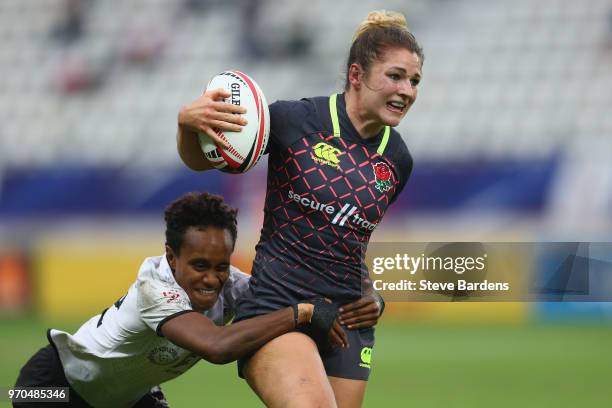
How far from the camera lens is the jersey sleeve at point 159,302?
4512mm

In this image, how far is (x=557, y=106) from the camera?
16.3 meters

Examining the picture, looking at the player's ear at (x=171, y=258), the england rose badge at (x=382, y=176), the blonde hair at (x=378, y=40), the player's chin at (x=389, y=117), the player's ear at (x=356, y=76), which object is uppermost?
the blonde hair at (x=378, y=40)

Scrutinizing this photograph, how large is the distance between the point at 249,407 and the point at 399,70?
407 centimetres

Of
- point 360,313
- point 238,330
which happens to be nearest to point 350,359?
point 360,313

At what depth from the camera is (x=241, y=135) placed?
4.33 metres

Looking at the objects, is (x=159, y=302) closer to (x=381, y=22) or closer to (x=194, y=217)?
(x=194, y=217)

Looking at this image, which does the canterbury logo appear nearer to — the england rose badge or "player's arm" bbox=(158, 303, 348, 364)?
the england rose badge

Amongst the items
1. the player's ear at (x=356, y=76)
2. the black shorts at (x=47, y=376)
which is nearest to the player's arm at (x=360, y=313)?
the player's ear at (x=356, y=76)

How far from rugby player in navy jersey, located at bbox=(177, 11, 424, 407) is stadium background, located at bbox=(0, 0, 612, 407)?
166 inches

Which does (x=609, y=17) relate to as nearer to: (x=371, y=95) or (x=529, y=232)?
(x=529, y=232)

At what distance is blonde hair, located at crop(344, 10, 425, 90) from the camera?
4504mm
